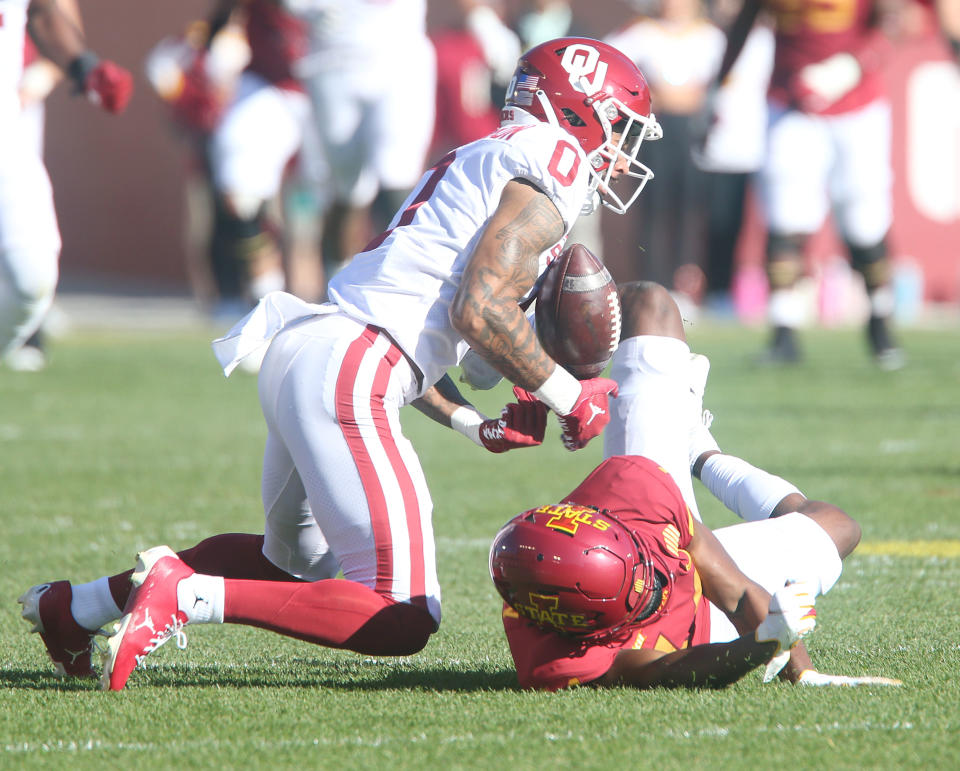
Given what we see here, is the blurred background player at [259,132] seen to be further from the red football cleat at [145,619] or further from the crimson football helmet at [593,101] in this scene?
the red football cleat at [145,619]

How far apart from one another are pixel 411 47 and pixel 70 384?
2775 mm

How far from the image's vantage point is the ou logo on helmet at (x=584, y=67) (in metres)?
3.54

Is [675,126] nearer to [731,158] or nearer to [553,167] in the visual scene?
[731,158]

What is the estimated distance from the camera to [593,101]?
353 centimetres

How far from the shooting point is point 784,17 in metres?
9.19

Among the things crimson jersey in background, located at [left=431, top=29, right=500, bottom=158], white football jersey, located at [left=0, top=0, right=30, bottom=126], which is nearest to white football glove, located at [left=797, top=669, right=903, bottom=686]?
white football jersey, located at [left=0, top=0, right=30, bottom=126]

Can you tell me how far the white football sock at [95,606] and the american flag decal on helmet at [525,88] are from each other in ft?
4.63

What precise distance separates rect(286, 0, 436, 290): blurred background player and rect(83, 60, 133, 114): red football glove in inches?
156

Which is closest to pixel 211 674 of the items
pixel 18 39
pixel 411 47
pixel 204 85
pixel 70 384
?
pixel 18 39

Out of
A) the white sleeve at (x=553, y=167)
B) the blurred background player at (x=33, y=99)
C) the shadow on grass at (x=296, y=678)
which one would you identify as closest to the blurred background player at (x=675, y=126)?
the blurred background player at (x=33, y=99)

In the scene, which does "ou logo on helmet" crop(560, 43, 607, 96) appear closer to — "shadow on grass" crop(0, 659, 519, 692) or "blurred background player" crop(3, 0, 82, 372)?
"shadow on grass" crop(0, 659, 519, 692)

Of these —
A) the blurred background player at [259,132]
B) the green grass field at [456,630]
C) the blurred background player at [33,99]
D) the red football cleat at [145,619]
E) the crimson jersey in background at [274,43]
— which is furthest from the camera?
the crimson jersey in background at [274,43]

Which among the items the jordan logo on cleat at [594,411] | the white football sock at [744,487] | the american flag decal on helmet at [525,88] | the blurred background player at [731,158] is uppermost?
the american flag decal on helmet at [525,88]

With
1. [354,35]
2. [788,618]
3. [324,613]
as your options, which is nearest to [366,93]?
[354,35]
